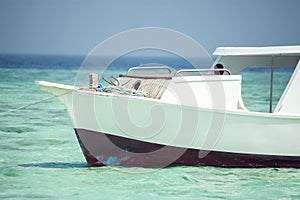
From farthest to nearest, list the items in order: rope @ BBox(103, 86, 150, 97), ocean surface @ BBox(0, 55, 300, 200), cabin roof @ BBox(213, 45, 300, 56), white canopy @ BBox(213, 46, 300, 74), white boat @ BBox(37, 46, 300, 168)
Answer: white canopy @ BBox(213, 46, 300, 74), cabin roof @ BBox(213, 45, 300, 56), rope @ BBox(103, 86, 150, 97), white boat @ BBox(37, 46, 300, 168), ocean surface @ BBox(0, 55, 300, 200)

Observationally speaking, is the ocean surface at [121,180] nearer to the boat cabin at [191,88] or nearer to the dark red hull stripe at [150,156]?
the dark red hull stripe at [150,156]

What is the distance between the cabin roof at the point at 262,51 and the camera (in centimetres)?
1086

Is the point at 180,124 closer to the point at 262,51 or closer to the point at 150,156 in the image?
the point at 150,156

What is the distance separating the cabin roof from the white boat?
0.60 meters

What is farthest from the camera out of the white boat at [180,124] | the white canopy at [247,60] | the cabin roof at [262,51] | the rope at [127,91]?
the white canopy at [247,60]

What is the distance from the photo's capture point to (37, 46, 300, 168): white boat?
9.77 m

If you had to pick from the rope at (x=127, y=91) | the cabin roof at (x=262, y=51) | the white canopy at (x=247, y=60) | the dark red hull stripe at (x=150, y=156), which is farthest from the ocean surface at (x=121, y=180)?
the white canopy at (x=247, y=60)

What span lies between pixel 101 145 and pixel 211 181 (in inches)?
66.3

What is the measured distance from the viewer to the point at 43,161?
37.1 ft

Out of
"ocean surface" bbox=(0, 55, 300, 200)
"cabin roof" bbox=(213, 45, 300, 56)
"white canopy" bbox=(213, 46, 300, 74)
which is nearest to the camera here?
"ocean surface" bbox=(0, 55, 300, 200)

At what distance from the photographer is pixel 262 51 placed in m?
11.0

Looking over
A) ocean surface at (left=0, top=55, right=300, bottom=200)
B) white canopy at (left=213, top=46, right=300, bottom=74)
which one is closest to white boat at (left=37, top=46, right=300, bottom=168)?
ocean surface at (left=0, top=55, right=300, bottom=200)

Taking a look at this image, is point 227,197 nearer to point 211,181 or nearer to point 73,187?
Answer: point 211,181

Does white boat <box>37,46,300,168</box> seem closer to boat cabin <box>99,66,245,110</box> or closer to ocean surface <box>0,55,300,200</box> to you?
boat cabin <box>99,66,245,110</box>
